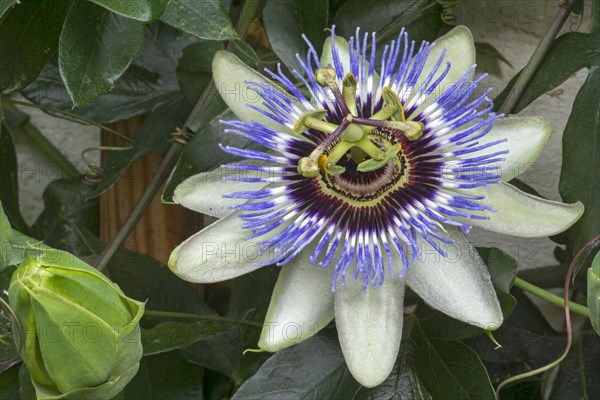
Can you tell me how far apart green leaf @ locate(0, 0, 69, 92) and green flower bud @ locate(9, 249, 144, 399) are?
44 cm

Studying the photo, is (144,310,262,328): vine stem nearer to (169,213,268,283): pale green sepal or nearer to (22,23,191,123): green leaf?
(169,213,268,283): pale green sepal

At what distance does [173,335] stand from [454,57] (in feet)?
2.09

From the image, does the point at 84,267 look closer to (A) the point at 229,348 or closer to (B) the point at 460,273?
(B) the point at 460,273

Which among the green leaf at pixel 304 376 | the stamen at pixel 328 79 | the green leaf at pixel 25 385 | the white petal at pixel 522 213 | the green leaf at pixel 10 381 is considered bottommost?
the green leaf at pixel 304 376

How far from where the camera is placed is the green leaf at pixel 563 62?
1.47m

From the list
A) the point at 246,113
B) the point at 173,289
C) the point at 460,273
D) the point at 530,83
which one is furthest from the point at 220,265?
the point at 530,83

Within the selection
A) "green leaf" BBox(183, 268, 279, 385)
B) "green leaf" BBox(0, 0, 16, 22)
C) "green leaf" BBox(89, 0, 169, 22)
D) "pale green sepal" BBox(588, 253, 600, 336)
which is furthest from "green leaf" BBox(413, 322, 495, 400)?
"green leaf" BBox(0, 0, 16, 22)

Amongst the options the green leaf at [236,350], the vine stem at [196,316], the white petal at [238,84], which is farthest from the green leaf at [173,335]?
the white petal at [238,84]

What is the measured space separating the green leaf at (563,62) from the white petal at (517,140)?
150 mm

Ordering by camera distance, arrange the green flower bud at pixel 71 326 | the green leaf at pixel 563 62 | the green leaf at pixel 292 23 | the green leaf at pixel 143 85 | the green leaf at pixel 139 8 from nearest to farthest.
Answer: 1. the green flower bud at pixel 71 326
2. the green leaf at pixel 139 8
3. the green leaf at pixel 563 62
4. the green leaf at pixel 292 23
5. the green leaf at pixel 143 85

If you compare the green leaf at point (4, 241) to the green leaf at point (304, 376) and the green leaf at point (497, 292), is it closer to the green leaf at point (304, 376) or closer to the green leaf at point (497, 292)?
the green leaf at point (304, 376)

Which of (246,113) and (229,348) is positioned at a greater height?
(246,113)

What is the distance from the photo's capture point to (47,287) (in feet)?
3.69

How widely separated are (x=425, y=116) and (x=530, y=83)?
0.24m
